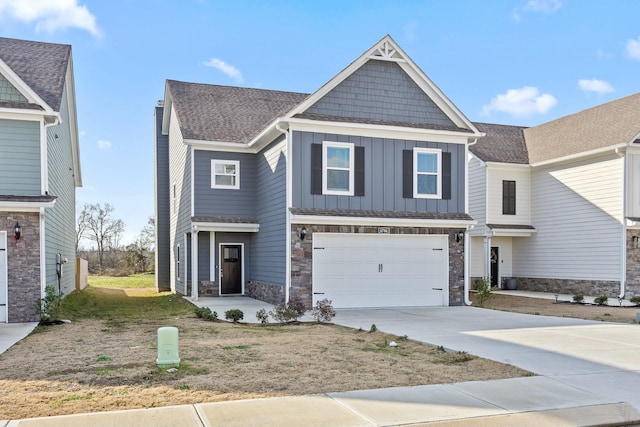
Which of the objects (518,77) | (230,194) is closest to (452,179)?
(230,194)

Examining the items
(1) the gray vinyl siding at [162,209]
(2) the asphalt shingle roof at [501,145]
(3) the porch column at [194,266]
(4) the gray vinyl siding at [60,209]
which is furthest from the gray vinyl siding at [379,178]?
(1) the gray vinyl siding at [162,209]

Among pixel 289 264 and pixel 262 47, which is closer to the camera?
pixel 289 264

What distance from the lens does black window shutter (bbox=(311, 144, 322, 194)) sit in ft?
49.2

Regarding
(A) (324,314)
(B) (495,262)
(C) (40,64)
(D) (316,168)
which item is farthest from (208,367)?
(B) (495,262)

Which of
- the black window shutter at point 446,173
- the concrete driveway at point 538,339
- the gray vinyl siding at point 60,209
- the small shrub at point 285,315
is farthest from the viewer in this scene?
the black window shutter at point 446,173

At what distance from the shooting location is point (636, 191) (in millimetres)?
19078

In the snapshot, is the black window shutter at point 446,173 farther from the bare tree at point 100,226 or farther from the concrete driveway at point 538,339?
the bare tree at point 100,226

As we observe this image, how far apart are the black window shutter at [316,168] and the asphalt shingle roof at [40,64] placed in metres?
6.45

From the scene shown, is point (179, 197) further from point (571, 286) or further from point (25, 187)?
point (571, 286)

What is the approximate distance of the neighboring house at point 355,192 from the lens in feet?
49.1

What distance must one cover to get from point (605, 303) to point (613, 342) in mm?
8426

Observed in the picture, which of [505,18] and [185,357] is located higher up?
[505,18]

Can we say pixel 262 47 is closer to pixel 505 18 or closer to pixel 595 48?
pixel 505 18

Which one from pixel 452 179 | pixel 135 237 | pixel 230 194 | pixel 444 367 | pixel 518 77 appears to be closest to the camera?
pixel 444 367
